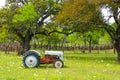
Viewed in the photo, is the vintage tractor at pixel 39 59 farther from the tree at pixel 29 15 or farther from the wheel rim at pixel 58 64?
the tree at pixel 29 15

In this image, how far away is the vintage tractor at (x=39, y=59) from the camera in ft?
70.0

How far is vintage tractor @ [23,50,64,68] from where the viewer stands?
21.3m

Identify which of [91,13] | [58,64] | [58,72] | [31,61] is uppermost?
[91,13]

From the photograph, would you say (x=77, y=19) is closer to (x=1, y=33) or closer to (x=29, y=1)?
(x=29, y=1)

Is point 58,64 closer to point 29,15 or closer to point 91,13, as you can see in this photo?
point 91,13

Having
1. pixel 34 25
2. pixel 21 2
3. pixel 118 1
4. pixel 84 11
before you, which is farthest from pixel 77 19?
pixel 21 2

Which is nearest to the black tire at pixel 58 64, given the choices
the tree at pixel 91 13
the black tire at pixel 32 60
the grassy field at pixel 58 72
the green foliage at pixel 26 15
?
the grassy field at pixel 58 72

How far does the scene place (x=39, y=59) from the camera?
2153 cm

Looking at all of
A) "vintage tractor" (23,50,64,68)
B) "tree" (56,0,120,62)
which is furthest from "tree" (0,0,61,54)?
"vintage tractor" (23,50,64,68)

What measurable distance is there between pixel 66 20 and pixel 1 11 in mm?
15141

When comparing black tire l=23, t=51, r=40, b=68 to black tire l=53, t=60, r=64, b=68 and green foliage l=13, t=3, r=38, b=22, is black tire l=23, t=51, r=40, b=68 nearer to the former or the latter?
black tire l=53, t=60, r=64, b=68

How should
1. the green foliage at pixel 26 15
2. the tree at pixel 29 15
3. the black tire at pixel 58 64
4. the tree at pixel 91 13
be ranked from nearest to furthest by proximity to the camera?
the black tire at pixel 58 64, the tree at pixel 91 13, the green foliage at pixel 26 15, the tree at pixel 29 15

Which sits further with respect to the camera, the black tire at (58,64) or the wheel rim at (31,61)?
the black tire at (58,64)

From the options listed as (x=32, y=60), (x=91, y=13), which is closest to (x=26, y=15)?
(x=91, y=13)
